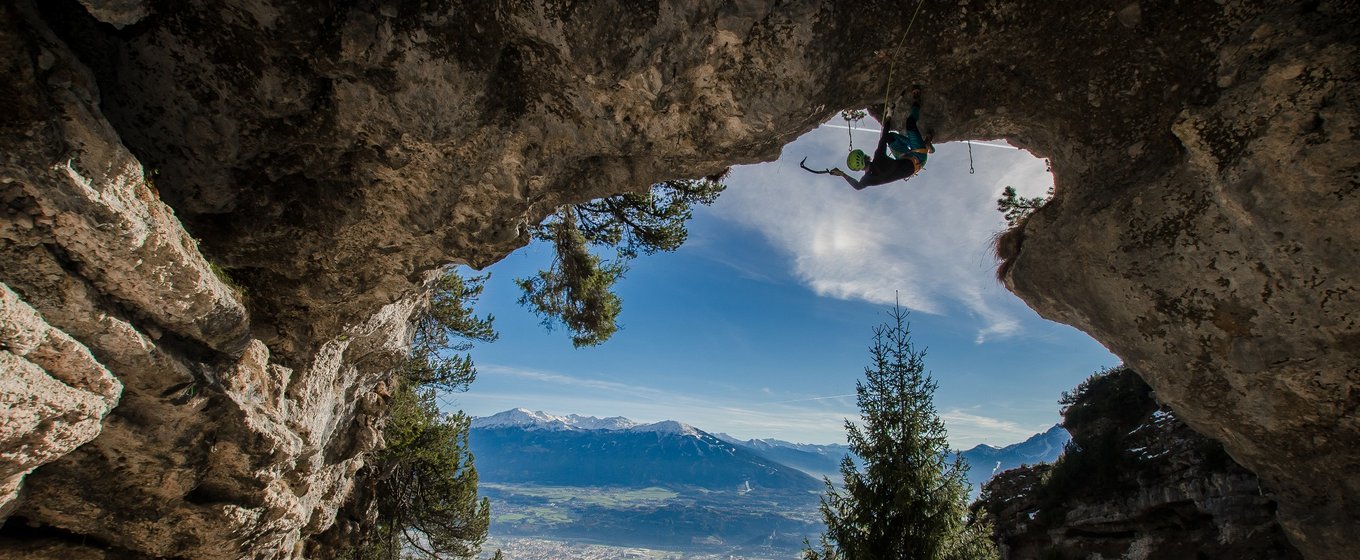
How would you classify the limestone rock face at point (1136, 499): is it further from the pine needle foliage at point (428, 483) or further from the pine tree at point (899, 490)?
the pine needle foliage at point (428, 483)

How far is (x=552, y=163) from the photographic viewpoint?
7785 mm

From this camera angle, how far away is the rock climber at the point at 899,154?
768cm

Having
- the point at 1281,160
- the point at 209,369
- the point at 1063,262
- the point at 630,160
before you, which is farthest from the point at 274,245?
the point at 1281,160

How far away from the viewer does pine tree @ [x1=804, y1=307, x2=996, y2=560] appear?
11258mm

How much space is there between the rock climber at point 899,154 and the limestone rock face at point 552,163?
0.41m

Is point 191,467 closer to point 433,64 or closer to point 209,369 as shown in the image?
point 209,369

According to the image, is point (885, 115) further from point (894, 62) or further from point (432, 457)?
point (432, 457)

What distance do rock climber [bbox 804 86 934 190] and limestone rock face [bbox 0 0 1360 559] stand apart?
16.3 inches

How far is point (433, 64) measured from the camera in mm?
6535

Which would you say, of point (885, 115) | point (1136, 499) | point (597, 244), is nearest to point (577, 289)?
point (597, 244)

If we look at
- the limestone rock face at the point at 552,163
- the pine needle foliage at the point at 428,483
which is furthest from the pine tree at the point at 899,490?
the pine needle foliage at the point at 428,483

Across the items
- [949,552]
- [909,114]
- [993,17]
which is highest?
[993,17]

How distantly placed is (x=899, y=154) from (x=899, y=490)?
24.5ft

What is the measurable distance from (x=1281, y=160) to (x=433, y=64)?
9.47 metres
